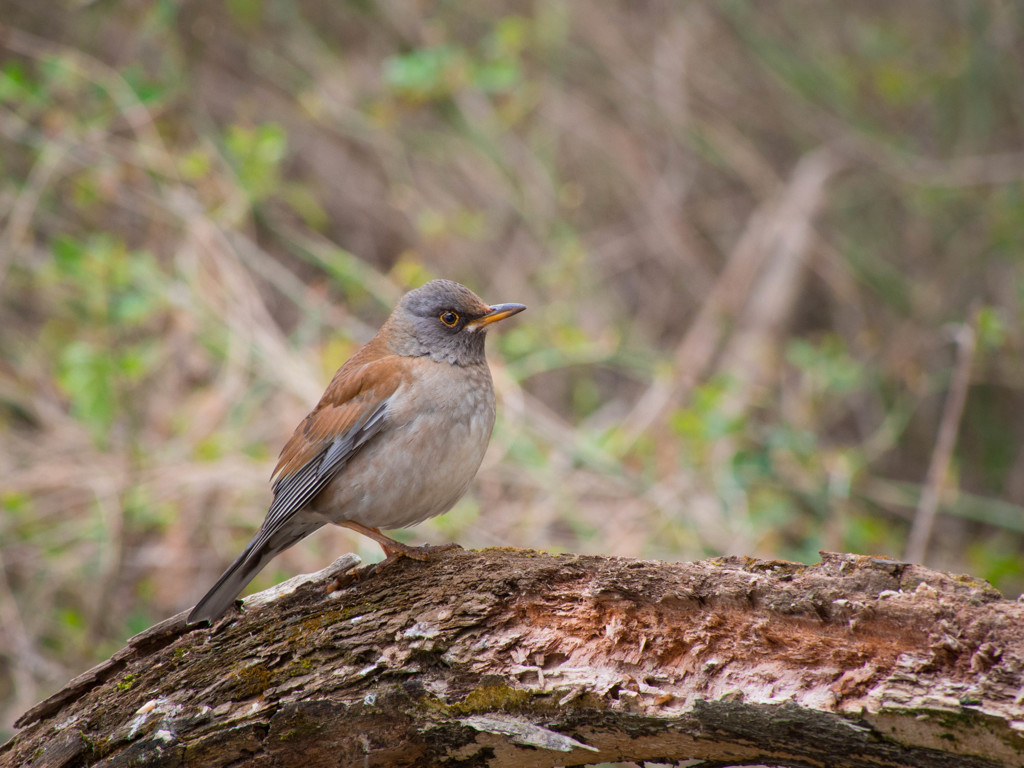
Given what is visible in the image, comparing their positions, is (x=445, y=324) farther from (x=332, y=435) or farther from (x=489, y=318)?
(x=332, y=435)

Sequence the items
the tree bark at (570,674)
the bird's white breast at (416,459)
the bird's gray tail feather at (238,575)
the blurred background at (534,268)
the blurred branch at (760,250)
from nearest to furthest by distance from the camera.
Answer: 1. the tree bark at (570,674)
2. the bird's gray tail feather at (238,575)
3. the bird's white breast at (416,459)
4. the blurred background at (534,268)
5. the blurred branch at (760,250)

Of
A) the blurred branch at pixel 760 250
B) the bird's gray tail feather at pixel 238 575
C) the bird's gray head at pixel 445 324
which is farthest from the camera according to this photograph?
the blurred branch at pixel 760 250

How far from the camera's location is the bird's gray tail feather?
334 centimetres

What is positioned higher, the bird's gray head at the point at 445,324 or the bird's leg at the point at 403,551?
the bird's gray head at the point at 445,324

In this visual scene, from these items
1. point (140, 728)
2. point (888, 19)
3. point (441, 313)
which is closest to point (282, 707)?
point (140, 728)

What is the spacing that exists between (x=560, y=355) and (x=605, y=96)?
4181 millimetres

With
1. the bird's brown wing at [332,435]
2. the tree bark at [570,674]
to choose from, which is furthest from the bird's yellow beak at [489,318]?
the tree bark at [570,674]

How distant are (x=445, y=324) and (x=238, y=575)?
144cm

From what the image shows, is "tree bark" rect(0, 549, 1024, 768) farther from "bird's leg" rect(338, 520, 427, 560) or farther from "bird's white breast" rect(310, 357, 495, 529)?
"bird's white breast" rect(310, 357, 495, 529)

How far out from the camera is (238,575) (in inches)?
139

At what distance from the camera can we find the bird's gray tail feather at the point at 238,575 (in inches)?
131

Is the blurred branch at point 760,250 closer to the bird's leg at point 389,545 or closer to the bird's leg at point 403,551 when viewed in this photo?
the bird's leg at point 389,545

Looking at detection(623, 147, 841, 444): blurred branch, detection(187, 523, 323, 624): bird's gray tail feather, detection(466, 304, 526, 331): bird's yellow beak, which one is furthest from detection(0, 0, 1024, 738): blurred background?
detection(466, 304, 526, 331): bird's yellow beak

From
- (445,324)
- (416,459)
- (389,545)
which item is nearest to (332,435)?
(416,459)
